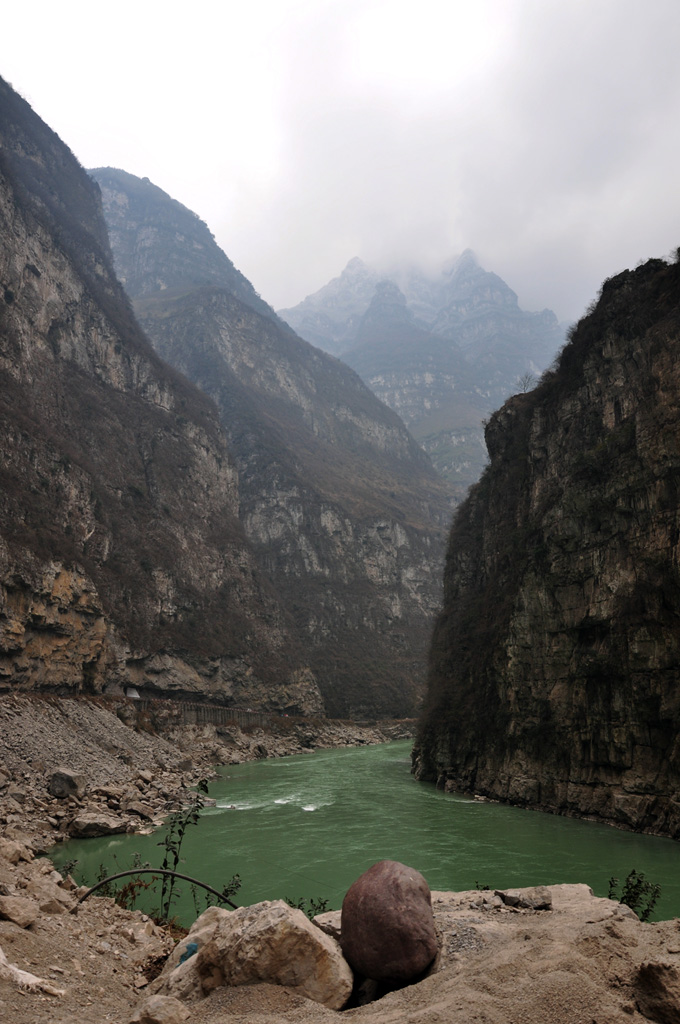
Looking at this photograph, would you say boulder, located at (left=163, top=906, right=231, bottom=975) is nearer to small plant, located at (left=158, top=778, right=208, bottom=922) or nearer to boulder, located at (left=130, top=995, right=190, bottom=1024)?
boulder, located at (left=130, top=995, right=190, bottom=1024)

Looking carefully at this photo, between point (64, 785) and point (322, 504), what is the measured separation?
109786 mm

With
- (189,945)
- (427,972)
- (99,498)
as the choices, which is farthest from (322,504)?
(427,972)

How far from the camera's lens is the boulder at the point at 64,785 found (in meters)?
27.2

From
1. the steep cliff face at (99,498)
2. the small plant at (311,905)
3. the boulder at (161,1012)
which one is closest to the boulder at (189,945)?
the boulder at (161,1012)

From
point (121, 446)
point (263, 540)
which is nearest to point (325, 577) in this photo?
point (263, 540)

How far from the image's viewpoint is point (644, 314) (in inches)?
1266

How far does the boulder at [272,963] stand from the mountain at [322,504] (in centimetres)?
9728

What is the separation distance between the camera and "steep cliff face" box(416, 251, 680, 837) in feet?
83.0

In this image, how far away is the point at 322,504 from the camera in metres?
136

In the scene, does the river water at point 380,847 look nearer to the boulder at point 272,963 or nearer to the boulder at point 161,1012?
the boulder at point 272,963

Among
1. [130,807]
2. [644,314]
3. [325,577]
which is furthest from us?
[325,577]

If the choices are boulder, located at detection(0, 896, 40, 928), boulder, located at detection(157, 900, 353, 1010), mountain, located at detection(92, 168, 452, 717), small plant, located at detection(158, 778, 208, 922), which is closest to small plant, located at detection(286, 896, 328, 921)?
small plant, located at detection(158, 778, 208, 922)

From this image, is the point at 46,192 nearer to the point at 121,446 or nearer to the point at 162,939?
the point at 121,446

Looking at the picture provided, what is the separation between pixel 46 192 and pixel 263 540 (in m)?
77.8
